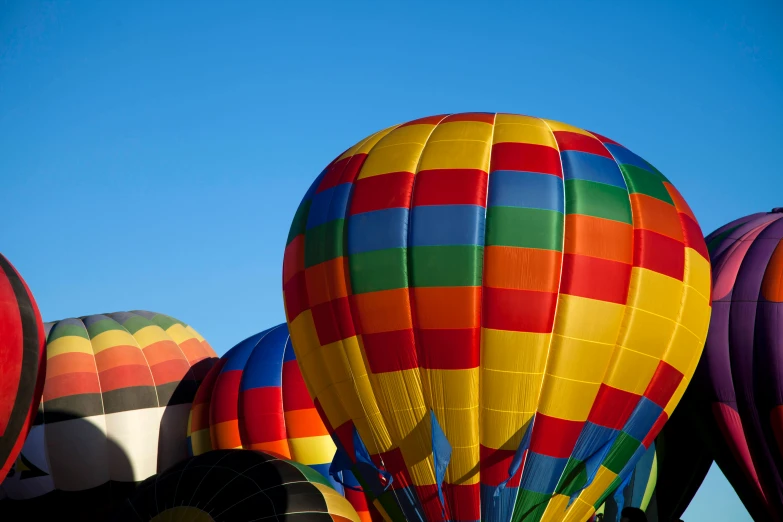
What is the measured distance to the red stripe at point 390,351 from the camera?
902 cm

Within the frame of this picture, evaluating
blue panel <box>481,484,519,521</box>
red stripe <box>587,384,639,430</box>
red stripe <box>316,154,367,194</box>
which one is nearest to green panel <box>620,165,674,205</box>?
red stripe <box>587,384,639,430</box>

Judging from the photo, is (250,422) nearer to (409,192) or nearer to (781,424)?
(409,192)

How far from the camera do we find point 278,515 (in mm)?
9484

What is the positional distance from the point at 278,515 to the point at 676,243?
424 centimetres

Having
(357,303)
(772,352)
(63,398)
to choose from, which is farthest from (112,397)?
(772,352)

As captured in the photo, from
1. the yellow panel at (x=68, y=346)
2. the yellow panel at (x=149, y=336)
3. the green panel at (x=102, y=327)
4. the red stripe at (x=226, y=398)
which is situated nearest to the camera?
the red stripe at (x=226, y=398)

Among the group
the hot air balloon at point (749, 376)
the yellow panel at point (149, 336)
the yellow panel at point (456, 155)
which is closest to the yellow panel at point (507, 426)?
the yellow panel at point (456, 155)

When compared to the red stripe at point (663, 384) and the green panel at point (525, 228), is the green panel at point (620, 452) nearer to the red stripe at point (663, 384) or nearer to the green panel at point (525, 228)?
the red stripe at point (663, 384)

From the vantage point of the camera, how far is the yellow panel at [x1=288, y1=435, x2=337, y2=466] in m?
12.6

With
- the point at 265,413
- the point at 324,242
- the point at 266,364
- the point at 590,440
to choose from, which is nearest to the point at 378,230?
the point at 324,242

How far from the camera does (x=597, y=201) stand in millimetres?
9164

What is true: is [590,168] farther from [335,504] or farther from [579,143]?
[335,504]

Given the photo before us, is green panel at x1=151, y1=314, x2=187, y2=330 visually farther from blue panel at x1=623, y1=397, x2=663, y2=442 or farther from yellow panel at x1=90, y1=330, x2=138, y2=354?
blue panel at x1=623, y1=397, x2=663, y2=442

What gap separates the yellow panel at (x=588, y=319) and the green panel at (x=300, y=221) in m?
2.61
